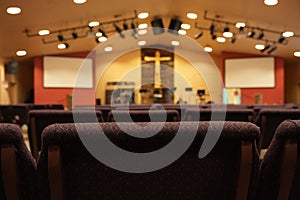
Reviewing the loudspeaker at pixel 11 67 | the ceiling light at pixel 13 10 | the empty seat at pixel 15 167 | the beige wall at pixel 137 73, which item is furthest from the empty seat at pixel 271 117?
the beige wall at pixel 137 73

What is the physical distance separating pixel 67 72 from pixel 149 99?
4545 mm

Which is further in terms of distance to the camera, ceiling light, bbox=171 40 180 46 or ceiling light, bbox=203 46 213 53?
ceiling light, bbox=171 40 180 46

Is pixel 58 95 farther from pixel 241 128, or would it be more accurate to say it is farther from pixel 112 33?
pixel 241 128

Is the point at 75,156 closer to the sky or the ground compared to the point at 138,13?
closer to the ground

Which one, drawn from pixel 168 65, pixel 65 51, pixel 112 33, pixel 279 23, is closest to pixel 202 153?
pixel 279 23

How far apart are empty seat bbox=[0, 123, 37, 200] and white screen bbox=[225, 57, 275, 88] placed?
14.5 m

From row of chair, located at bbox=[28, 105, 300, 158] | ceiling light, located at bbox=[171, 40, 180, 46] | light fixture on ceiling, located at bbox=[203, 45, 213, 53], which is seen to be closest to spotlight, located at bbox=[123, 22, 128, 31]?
ceiling light, located at bbox=[171, 40, 180, 46]

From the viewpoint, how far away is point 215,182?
38.5 inches

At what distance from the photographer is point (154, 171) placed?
964 millimetres

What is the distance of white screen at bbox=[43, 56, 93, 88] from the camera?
13.9m

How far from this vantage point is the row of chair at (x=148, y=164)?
0.87 metres

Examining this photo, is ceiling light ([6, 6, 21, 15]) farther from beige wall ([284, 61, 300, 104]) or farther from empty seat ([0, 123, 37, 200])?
beige wall ([284, 61, 300, 104])

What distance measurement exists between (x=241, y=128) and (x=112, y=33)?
12.1 metres

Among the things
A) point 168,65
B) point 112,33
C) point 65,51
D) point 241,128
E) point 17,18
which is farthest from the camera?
point 168,65
